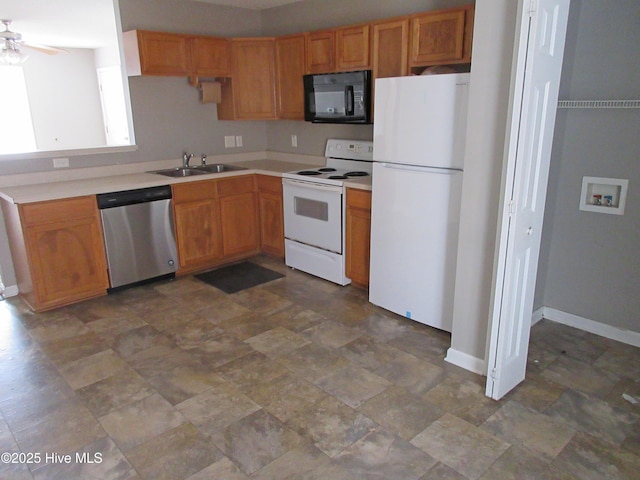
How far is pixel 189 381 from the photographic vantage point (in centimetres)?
267

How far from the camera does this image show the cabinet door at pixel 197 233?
424 cm

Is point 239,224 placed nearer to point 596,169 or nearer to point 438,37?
point 438,37

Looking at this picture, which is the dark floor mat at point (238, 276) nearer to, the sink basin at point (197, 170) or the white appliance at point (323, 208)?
the white appliance at point (323, 208)

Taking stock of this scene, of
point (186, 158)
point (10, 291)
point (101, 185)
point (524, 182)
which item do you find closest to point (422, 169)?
point (524, 182)

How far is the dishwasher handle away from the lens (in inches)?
146

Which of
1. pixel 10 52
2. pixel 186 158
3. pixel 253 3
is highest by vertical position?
pixel 253 3

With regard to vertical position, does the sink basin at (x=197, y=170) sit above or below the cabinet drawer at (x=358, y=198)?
above

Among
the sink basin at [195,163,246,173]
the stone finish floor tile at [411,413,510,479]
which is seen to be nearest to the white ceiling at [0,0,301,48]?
the sink basin at [195,163,246,173]

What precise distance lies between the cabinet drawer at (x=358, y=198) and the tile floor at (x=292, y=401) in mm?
818

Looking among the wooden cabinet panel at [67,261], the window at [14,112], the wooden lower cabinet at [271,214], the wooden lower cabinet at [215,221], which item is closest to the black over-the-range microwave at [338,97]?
the wooden lower cabinet at [271,214]

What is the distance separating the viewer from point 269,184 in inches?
182

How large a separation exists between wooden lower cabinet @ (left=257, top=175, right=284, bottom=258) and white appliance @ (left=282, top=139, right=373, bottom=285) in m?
0.15

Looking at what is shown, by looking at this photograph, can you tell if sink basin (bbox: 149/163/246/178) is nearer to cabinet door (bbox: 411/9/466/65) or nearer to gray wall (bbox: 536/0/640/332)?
cabinet door (bbox: 411/9/466/65)

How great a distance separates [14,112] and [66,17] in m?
3.26
